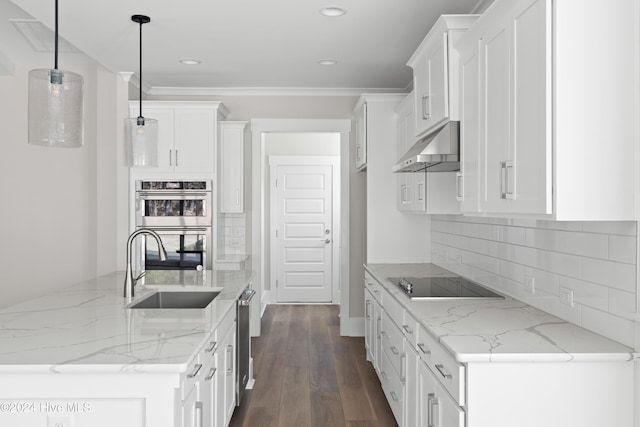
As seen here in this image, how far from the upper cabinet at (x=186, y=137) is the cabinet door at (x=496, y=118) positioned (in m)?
3.23

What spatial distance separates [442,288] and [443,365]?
121 centimetres

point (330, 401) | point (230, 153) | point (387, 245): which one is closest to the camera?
point (330, 401)

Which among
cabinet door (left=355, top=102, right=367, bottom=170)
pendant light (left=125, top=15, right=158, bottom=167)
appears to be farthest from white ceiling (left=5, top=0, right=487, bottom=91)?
pendant light (left=125, top=15, right=158, bottom=167)

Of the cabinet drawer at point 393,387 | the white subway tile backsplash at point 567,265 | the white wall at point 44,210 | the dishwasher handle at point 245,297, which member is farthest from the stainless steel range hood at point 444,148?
the white wall at point 44,210

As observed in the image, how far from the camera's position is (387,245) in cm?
470

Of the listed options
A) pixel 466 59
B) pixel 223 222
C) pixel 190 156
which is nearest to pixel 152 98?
pixel 190 156

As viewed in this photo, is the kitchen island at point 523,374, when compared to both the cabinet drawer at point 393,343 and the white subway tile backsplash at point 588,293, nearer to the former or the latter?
the white subway tile backsplash at point 588,293

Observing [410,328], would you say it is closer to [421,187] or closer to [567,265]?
[567,265]

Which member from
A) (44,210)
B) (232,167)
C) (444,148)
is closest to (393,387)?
(444,148)

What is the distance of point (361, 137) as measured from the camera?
5051 millimetres

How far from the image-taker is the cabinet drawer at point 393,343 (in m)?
2.98

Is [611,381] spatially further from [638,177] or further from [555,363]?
[638,177]

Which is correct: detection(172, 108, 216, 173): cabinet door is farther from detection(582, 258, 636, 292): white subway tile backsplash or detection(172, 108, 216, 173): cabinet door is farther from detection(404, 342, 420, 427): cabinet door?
detection(582, 258, 636, 292): white subway tile backsplash

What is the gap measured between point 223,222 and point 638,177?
14.4 feet
